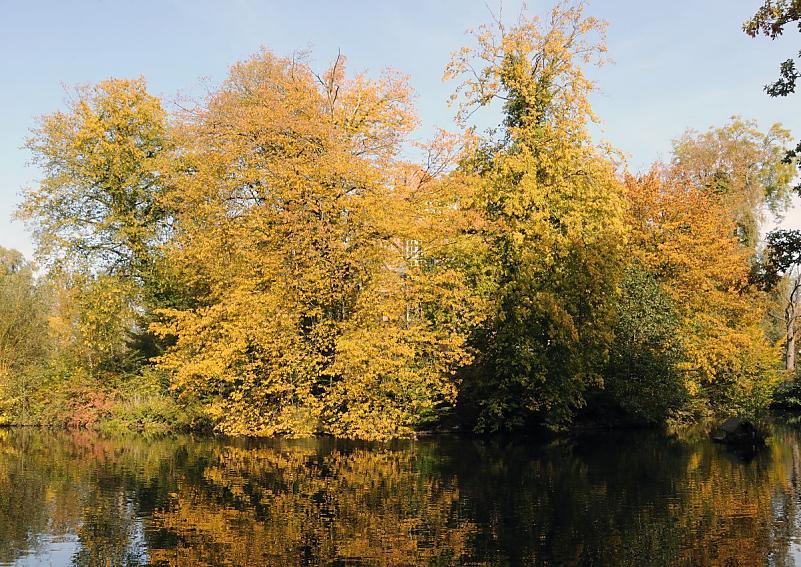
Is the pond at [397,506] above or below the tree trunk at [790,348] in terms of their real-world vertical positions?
below

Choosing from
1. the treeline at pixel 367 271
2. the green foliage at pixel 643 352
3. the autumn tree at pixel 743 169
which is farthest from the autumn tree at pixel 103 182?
the autumn tree at pixel 743 169

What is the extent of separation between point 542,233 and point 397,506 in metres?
18.0

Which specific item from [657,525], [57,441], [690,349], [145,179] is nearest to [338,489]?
[657,525]

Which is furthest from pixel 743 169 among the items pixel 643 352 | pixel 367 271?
pixel 367 271

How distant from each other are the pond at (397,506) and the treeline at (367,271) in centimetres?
398

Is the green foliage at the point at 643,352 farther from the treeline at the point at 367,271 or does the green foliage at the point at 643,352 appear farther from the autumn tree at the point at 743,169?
the autumn tree at the point at 743,169

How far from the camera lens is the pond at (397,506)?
12.6 meters

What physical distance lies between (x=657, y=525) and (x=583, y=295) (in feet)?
58.4

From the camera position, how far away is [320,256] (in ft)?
92.3

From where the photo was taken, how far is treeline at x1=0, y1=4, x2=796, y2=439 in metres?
28.2

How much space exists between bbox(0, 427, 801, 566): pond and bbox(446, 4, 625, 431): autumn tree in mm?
4688

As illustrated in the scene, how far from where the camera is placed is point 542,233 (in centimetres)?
3195

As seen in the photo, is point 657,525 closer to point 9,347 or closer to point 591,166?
point 591,166

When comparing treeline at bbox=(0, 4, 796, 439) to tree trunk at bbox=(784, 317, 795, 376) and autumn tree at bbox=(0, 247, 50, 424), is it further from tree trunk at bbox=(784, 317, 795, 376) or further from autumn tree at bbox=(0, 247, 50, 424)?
tree trunk at bbox=(784, 317, 795, 376)
